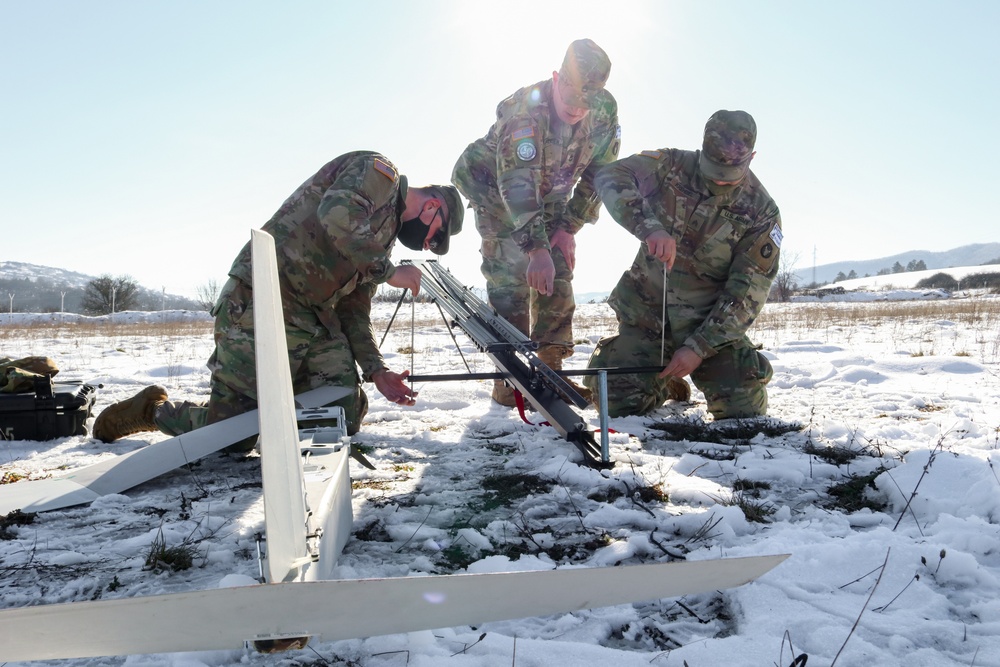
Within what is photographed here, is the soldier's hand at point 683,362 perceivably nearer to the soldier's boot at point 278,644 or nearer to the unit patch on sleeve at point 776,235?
the unit patch on sleeve at point 776,235

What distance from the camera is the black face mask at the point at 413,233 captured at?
162 inches

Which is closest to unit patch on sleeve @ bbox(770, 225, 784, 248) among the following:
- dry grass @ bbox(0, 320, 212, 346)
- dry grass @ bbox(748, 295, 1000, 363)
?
dry grass @ bbox(748, 295, 1000, 363)

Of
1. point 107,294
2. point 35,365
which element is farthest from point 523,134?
point 107,294

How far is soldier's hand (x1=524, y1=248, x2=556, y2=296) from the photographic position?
163 inches

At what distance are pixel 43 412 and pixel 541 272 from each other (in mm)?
3204

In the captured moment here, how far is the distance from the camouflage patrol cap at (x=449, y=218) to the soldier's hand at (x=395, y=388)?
951mm

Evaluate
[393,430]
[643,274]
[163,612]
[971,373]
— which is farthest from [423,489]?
[971,373]

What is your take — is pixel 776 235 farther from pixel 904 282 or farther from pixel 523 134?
pixel 904 282

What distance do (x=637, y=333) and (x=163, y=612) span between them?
4.12 m

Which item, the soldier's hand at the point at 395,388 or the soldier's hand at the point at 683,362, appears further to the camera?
the soldier's hand at the point at 683,362

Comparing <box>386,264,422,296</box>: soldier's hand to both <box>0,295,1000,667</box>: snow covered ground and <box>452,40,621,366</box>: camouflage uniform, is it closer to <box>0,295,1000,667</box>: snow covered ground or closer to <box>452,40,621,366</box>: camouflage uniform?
<box>0,295,1000,667</box>: snow covered ground

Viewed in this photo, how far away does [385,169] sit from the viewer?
12.1 ft

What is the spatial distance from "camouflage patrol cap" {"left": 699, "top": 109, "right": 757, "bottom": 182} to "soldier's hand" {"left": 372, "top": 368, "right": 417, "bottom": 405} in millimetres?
2425

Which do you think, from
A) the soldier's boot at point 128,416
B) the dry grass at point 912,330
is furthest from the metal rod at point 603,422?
the dry grass at point 912,330
